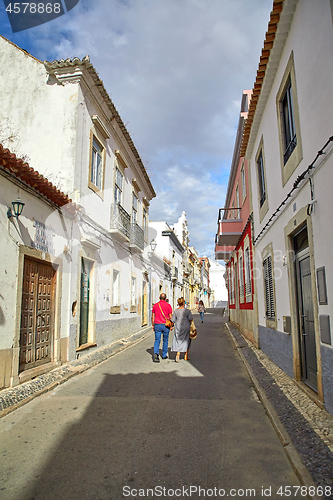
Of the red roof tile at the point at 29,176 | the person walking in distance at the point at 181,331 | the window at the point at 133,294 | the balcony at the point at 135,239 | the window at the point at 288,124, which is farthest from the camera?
the window at the point at 133,294

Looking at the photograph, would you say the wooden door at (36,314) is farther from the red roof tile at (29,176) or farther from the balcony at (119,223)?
the balcony at (119,223)

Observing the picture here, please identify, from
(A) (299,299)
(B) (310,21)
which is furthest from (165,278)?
(B) (310,21)

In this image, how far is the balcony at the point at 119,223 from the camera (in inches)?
454

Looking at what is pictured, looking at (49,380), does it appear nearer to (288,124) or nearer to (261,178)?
(288,124)

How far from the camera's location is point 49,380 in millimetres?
6336

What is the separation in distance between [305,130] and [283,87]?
1832 millimetres

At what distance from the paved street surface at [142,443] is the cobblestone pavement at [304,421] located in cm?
20

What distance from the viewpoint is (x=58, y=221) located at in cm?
771

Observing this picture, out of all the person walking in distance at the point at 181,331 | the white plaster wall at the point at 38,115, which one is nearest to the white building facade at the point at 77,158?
the white plaster wall at the point at 38,115

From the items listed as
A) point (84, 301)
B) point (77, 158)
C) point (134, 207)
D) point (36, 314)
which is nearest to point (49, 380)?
point (36, 314)

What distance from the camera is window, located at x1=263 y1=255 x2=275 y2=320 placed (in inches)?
324

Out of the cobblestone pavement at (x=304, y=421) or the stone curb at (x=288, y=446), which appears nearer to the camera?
the stone curb at (x=288, y=446)

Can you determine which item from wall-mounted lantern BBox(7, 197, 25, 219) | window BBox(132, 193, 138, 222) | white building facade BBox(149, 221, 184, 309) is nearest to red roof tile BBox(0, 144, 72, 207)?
wall-mounted lantern BBox(7, 197, 25, 219)

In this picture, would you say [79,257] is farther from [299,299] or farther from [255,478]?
[255,478]
